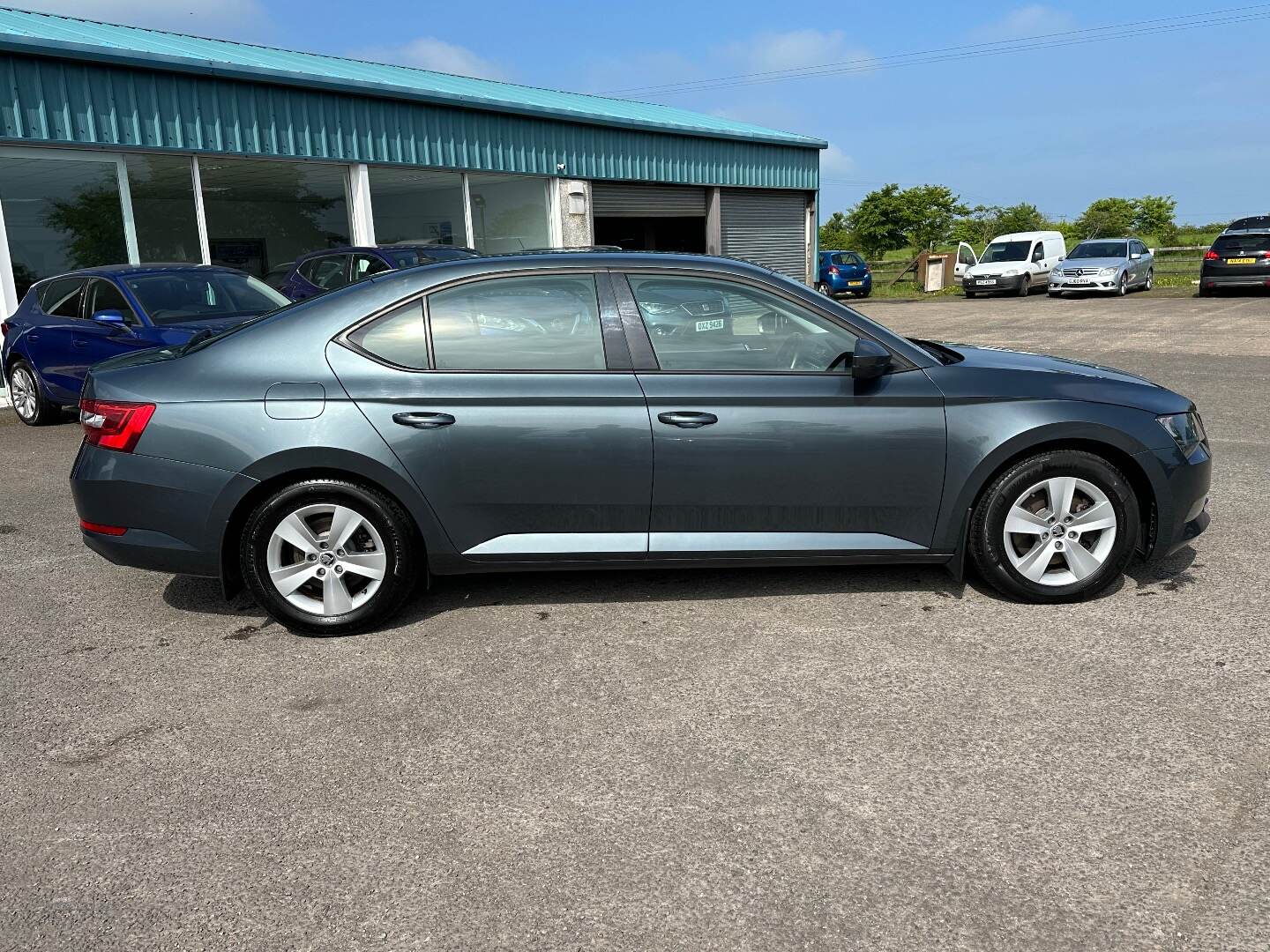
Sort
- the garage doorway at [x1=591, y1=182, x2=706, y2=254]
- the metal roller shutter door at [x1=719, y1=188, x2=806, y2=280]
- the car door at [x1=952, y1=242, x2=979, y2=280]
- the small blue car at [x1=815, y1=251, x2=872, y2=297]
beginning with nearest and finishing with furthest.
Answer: the garage doorway at [x1=591, y1=182, x2=706, y2=254], the metal roller shutter door at [x1=719, y1=188, x2=806, y2=280], the small blue car at [x1=815, y1=251, x2=872, y2=297], the car door at [x1=952, y1=242, x2=979, y2=280]

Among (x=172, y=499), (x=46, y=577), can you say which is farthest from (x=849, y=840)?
(x=46, y=577)

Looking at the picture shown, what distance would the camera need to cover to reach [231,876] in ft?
8.53

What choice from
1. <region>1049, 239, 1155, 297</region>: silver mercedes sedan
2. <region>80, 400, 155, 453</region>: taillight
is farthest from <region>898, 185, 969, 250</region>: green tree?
<region>80, 400, 155, 453</region>: taillight

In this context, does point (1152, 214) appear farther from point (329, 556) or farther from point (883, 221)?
point (329, 556)

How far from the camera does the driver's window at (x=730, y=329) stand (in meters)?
4.22

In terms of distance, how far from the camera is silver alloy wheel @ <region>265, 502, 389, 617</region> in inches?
164

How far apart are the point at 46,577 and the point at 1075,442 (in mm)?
5012

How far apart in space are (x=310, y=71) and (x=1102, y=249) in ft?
77.0

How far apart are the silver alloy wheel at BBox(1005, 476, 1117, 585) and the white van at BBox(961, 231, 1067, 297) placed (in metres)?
27.9

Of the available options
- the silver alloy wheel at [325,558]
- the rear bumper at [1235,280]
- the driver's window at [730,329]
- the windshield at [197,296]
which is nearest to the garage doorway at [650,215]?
the windshield at [197,296]

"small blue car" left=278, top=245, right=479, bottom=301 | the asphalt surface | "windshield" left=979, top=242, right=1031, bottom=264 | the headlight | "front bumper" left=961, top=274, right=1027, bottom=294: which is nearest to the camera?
the asphalt surface

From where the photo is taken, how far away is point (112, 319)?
8.73 metres

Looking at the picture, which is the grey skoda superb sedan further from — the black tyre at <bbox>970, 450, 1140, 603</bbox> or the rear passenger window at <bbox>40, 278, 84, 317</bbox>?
the rear passenger window at <bbox>40, 278, 84, 317</bbox>

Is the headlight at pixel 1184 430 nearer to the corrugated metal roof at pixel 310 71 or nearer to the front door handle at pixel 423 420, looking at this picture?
the front door handle at pixel 423 420
